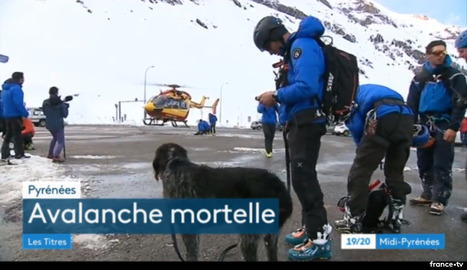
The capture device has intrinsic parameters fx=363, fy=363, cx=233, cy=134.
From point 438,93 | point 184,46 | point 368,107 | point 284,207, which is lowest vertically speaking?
point 284,207

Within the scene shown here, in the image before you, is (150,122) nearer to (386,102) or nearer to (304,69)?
(386,102)

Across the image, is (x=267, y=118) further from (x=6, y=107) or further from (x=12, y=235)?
(x=12, y=235)

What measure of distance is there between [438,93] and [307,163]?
5.51ft

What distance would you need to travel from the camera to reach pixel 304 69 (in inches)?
80.3

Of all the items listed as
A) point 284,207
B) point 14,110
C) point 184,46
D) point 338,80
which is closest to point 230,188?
point 284,207

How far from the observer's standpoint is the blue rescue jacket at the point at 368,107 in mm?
2475

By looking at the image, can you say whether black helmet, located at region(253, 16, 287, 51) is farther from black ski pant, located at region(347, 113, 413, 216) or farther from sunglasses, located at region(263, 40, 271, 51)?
black ski pant, located at region(347, 113, 413, 216)

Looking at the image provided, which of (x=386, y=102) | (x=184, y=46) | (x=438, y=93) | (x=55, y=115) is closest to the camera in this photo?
(x=386, y=102)

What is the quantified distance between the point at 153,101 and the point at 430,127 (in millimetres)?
18163

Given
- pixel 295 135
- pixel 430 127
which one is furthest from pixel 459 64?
pixel 295 135

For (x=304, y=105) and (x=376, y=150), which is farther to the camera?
(x=376, y=150)

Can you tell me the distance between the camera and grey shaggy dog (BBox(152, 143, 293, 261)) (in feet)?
6.37
